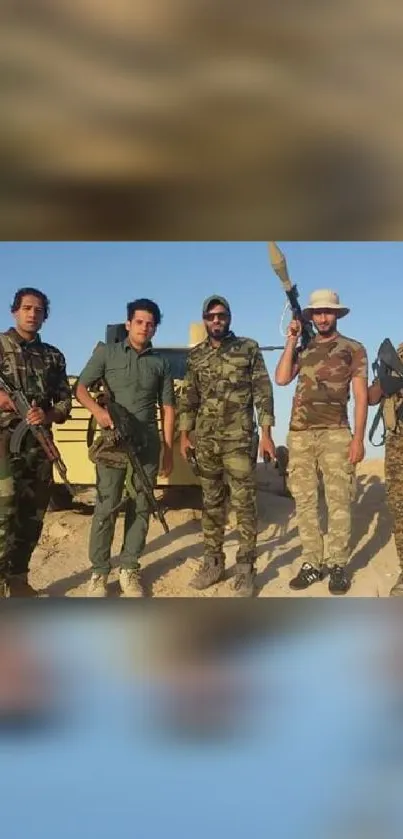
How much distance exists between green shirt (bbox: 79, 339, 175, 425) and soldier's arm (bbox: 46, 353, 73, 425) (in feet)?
0.44

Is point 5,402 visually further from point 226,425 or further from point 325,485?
point 325,485

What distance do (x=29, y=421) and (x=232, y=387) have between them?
2.47ft

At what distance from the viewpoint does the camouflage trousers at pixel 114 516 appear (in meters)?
2.43

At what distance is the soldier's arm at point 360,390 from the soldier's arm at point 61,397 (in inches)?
38.5

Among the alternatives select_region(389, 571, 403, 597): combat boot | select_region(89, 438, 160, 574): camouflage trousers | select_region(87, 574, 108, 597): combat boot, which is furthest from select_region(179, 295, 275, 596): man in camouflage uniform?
select_region(389, 571, 403, 597): combat boot

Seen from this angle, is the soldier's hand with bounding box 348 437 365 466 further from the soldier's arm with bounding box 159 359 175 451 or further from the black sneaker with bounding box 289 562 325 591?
the soldier's arm with bounding box 159 359 175 451

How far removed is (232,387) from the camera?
2.55 metres

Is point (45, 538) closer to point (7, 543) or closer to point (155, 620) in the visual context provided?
point (7, 543)

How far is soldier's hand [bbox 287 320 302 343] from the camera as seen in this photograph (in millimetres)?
2529
